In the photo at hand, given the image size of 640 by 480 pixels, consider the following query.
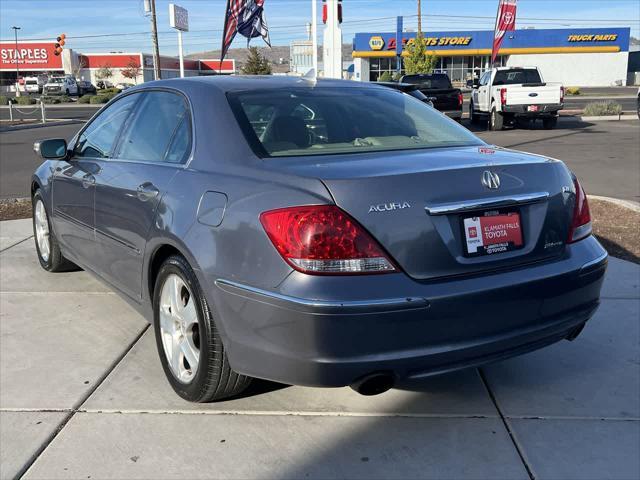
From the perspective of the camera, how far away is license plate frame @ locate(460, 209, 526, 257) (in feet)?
9.23

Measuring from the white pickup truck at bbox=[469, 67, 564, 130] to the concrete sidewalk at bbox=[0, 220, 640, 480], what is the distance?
16.3m

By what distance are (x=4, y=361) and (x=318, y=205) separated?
2492 mm

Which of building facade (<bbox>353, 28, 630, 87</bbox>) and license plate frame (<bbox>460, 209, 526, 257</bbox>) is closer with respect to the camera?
license plate frame (<bbox>460, 209, 526, 257</bbox>)

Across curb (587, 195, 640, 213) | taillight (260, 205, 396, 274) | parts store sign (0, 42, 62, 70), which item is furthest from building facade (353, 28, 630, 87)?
taillight (260, 205, 396, 274)

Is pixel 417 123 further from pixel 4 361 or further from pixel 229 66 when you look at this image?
pixel 229 66

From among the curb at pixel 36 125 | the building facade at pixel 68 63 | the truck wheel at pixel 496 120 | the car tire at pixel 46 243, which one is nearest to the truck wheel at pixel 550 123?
the truck wheel at pixel 496 120

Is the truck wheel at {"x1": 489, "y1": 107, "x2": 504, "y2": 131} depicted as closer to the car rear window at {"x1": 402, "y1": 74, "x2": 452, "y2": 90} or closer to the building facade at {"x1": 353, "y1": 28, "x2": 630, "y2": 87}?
the car rear window at {"x1": 402, "y1": 74, "x2": 452, "y2": 90}

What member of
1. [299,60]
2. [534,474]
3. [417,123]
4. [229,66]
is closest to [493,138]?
[417,123]

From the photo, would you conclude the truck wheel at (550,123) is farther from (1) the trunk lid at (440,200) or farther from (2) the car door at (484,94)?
(1) the trunk lid at (440,200)

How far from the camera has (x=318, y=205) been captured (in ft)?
8.66

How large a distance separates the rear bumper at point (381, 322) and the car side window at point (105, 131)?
6.28 ft

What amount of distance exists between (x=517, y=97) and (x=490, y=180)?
17735 millimetres

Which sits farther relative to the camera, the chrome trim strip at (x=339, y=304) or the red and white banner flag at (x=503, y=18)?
the red and white banner flag at (x=503, y=18)

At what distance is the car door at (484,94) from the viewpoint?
21328 mm
